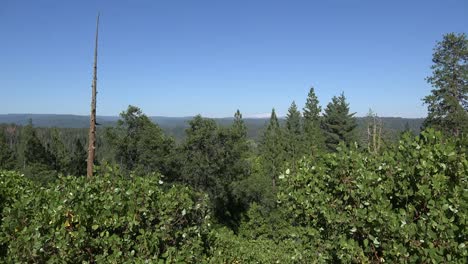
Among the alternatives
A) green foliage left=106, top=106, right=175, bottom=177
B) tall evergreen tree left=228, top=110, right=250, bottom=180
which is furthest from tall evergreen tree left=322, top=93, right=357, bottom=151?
green foliage left=106, top=106, right=175, bottom=177

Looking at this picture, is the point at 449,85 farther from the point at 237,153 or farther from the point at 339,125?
the point at 339,125

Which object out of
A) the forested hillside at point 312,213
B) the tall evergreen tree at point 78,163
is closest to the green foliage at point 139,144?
the tall evergreen tree at point 78,163

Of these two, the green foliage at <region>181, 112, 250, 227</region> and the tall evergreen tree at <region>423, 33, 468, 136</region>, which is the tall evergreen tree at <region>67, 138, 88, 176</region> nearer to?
the green foliage at <region>181, 112, 250, 227</region>

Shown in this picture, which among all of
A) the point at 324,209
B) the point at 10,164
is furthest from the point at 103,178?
the point at 10,164

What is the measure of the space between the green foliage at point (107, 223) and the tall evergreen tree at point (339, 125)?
179 ft

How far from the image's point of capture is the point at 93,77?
521 inches

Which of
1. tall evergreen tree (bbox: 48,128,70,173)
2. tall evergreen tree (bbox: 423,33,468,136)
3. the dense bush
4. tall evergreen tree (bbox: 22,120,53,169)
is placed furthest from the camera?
tall evergreen tree (bbox: 48,128,70,173)

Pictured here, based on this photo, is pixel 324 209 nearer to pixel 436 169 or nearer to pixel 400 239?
pixel 400 239

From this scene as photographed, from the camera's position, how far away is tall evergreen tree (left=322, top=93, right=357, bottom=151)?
5772cm

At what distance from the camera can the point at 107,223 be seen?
3611 mm

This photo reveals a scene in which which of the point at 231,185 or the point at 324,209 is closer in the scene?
the point at 324,209

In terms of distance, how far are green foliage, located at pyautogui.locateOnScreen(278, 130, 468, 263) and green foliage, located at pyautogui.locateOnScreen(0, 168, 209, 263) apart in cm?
119

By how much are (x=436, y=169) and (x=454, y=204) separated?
1.36ft

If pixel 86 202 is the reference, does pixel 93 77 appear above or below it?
above
